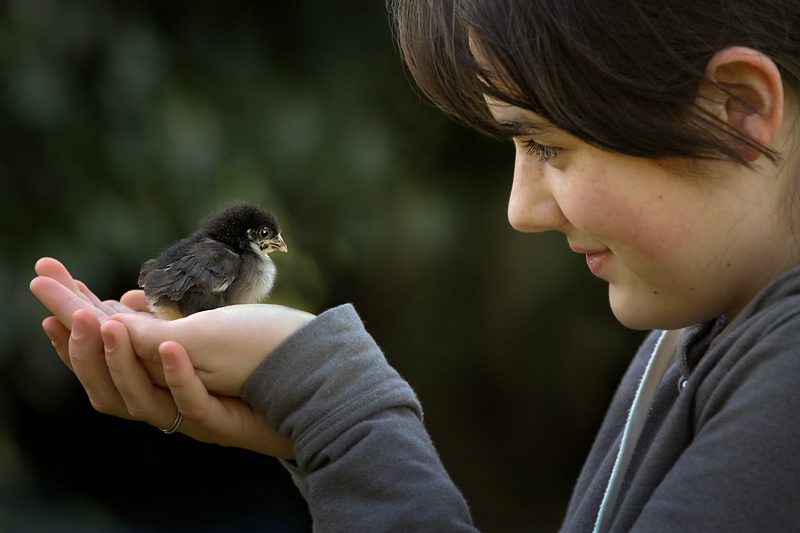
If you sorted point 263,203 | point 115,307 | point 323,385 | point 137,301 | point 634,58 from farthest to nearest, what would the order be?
point 263,203, point 137,301, point 115,307, point 323,385, point 634,58

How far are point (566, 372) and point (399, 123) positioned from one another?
1.09 m

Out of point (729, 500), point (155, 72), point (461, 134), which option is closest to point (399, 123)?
point (461, 134)

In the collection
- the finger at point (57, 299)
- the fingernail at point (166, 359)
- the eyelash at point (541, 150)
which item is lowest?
the fingernail at point (166, 359)

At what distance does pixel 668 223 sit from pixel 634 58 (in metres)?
0.20

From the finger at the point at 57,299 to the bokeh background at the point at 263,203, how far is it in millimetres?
864

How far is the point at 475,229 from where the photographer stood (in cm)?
302

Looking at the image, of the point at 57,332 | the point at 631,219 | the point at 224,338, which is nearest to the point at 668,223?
the point at 631,219

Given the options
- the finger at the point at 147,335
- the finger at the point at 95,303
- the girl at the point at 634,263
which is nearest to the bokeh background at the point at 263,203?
the finger at the point at 95,303

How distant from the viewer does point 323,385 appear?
1.36 m

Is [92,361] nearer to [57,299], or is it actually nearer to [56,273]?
[57,299]

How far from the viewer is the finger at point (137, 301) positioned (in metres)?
1.93

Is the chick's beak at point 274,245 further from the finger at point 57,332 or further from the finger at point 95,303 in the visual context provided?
the finger at point 57,332

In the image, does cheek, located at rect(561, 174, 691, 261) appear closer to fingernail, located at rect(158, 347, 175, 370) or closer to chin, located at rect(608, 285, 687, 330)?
chin, located at rect(608, 285, 687, 330)

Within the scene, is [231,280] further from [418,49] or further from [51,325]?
[418,49]
